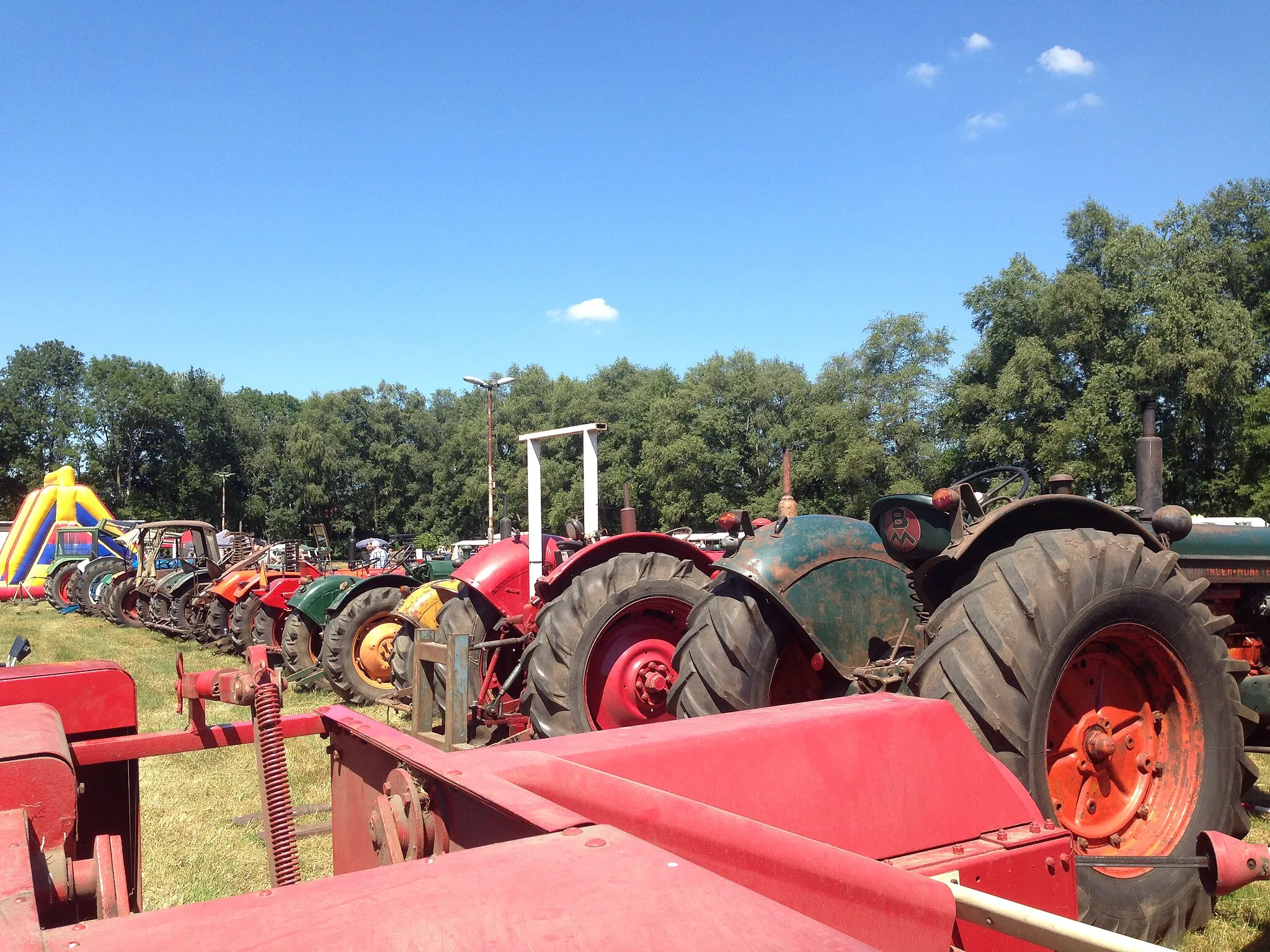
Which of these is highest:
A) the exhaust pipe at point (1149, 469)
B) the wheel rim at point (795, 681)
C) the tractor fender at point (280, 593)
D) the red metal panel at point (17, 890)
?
the exhaust pipe at point (1149, 469)

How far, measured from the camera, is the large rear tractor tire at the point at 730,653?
12.7 ft

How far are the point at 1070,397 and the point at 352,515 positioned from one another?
137 feet

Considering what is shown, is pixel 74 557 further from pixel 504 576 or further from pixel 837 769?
pixel 837 769

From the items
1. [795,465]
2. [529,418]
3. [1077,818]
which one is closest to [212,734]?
[1077,818]

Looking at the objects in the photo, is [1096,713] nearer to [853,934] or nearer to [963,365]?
[853,934]

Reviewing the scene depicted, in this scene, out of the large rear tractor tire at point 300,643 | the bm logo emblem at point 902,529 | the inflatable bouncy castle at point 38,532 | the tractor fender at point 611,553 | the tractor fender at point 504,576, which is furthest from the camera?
the inflatable bouncy castle at point 38,532

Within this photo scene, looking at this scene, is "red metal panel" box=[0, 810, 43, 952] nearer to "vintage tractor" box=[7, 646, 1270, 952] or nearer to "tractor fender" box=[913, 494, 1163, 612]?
"vintage tractor" box=[7, 646, 1270, 952]

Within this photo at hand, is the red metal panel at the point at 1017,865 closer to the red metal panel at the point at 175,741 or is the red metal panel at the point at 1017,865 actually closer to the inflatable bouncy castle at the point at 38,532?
the red metal panel at the point at 175,741

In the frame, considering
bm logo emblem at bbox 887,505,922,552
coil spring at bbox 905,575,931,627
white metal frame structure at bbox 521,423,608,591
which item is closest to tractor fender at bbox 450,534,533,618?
white metal frame structure at bbox 521,423,608,591

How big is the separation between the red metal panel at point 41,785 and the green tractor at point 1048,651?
2.01 meters

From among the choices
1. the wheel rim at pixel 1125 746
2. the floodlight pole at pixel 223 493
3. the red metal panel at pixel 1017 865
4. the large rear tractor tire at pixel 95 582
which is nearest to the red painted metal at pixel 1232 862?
the red metal panel at pixel 1017 865

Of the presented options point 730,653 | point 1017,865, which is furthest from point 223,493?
point 1017,865

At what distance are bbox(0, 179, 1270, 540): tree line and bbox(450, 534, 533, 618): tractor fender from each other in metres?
1.14

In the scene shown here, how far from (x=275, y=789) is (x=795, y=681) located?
279cm
